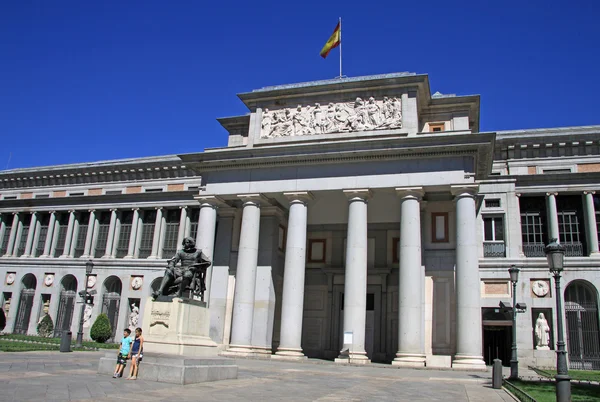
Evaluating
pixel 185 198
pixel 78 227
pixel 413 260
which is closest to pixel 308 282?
pixel 413 260

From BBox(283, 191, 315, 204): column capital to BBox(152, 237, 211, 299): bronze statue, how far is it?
47.5ft

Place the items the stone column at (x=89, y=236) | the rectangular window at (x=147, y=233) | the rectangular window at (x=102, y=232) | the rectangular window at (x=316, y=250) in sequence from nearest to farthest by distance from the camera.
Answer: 1. the rectangular window at (x=316, y=250)
2. the rectangular window at (x=147, y=233)
3. the stone column at (x=89, y=236)
4. the rectangular window at (x=102, y=232)

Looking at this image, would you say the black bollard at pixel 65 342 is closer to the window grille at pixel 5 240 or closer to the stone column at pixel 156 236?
the stone column at pixel 156 236

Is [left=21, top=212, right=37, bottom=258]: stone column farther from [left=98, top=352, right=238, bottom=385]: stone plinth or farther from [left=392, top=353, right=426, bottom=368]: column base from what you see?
[left=98, top=352, right=238, bottom=385]: stone plinth

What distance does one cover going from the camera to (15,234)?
178 feet

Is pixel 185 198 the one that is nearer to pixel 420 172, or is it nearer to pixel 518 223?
pixel 420 172

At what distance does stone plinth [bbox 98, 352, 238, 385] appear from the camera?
14.7m

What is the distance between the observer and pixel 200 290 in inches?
683

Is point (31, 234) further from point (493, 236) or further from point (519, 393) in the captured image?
point (519, 393)

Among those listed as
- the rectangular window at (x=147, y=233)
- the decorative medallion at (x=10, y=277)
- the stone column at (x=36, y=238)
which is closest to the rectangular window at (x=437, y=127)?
the rectangular window at (x=147, y=233)

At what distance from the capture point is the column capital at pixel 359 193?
1190 inches

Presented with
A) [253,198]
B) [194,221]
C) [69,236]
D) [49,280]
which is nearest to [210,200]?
[253,198]

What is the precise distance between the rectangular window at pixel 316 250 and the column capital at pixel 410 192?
1068 cm

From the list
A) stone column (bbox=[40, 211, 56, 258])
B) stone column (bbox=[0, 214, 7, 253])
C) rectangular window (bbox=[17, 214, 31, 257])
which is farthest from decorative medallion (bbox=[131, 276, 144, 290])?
stone column (bbox=[0, 214, 7, 253])
